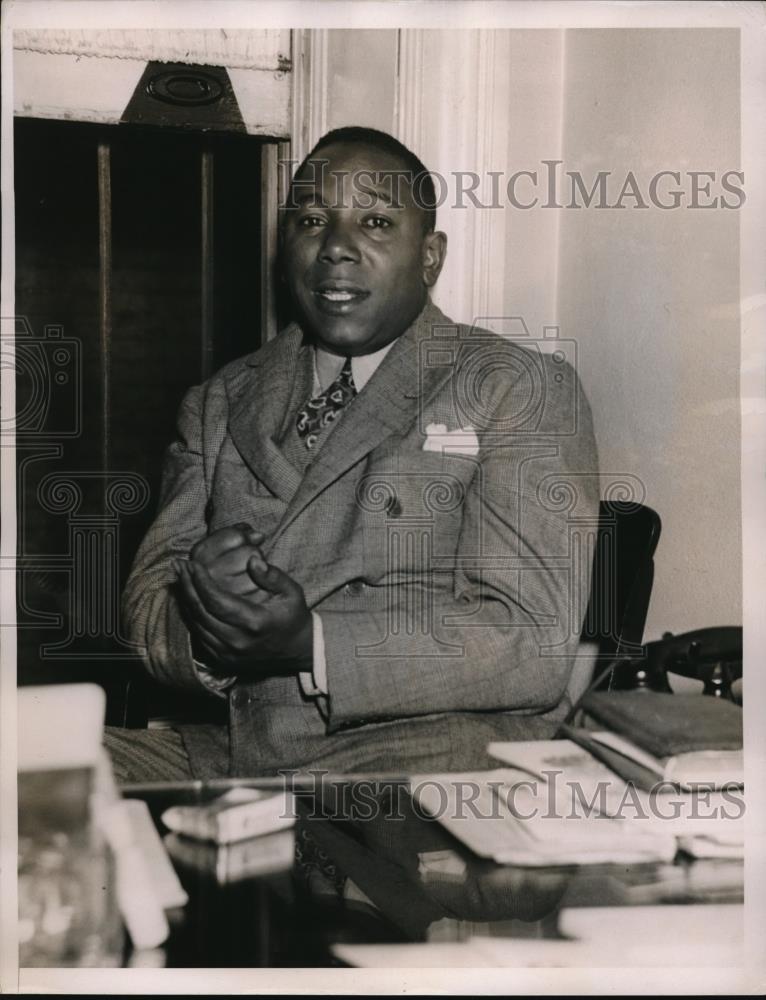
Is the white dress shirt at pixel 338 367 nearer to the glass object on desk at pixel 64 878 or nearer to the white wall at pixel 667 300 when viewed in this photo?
the white wall at pixel 667 300

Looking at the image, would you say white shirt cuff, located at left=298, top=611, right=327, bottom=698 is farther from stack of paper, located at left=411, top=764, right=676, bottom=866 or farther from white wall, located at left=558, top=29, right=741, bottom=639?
white wall, located at left=558, top=29, right=741, bottom=639

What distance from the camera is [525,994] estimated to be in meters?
1.05

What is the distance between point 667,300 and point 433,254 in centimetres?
32

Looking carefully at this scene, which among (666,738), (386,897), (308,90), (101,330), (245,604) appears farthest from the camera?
(101,330)

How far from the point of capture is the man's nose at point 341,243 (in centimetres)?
137

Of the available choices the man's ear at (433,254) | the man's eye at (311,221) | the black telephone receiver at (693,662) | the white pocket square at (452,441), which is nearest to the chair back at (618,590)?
the black telephone receiver at (693,662)

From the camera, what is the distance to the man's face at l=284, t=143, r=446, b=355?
137cm

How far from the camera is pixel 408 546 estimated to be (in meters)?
1.30

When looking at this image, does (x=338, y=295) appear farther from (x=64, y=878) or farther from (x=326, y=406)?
(x=64, y=878)

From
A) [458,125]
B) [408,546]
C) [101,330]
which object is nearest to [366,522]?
[408,546]

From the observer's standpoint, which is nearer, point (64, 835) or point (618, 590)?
point (64, 835)

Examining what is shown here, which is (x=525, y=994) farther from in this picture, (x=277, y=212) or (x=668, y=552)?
(x=277, y=212)

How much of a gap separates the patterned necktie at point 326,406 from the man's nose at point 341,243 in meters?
0.14

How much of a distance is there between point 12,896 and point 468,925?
53 centimetres
